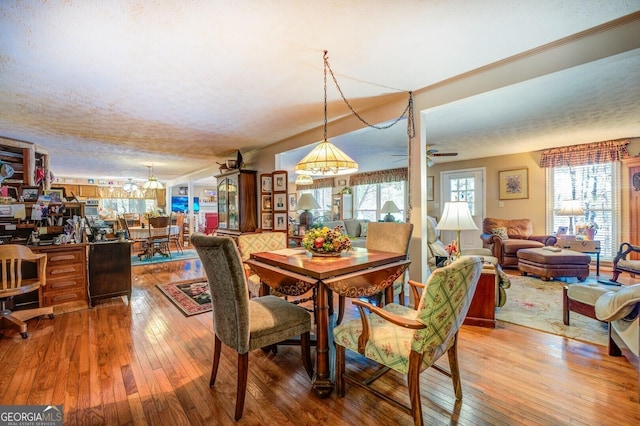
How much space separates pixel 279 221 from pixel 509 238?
4.57 metres

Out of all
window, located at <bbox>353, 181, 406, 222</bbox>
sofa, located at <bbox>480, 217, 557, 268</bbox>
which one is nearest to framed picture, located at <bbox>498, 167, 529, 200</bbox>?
sofa, located at <bbox>480, 217, 557, 268</bbox>

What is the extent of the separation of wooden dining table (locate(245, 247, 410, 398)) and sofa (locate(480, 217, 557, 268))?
13.0 feet

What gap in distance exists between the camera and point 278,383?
1.94 metres

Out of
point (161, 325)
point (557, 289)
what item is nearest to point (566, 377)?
point (557, 289)

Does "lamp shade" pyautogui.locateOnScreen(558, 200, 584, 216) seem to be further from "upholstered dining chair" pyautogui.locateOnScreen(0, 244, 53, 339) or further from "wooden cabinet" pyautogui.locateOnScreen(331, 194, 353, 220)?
"upholstered dining chair" pyautogui.locateOnScreen(0, 244, 53, 339)

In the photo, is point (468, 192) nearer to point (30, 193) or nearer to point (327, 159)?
point (327, 159)

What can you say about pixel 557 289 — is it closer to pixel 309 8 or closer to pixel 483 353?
pixel 483 353

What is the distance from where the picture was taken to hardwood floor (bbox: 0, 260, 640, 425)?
162 centimetres

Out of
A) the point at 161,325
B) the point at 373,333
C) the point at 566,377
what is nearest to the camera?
the point at 373,333

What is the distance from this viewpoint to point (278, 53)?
219 centimetres

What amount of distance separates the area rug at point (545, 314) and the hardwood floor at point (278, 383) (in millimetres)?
209

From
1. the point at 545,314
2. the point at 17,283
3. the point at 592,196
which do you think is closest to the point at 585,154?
the point at 592,196

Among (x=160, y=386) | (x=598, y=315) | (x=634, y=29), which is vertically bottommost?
(x=160, y=386)

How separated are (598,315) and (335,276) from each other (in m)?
2.03
